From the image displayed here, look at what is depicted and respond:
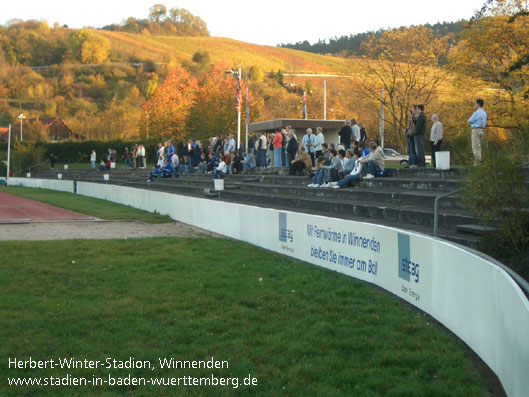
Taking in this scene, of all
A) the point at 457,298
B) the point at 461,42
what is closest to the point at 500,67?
the point at 461,42

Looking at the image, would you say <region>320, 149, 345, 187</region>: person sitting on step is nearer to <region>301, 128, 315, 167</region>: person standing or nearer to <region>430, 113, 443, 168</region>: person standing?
<region>430, 113, 443, 168</region>: person standing

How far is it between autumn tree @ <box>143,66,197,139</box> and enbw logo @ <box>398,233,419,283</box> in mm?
63914

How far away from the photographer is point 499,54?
3694cm

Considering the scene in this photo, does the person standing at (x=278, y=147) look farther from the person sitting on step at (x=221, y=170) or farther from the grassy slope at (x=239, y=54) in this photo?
the grassy slope at (x=239, y=54)

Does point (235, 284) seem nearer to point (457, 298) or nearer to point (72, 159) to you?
point (457, 298)

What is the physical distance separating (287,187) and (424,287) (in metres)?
14.6

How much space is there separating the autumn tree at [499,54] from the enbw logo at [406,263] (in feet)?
87.0

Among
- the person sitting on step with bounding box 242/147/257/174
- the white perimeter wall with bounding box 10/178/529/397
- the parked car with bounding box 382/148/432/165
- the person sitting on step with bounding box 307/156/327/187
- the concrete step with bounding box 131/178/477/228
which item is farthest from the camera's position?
the parked car with bounding box 382/148/432/165

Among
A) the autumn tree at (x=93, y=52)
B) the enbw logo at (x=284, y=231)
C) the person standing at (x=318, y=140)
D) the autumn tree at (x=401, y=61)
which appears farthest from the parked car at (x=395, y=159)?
the autumn tree at (x=93, y=52)

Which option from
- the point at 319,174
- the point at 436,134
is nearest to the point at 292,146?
the point at 319,174

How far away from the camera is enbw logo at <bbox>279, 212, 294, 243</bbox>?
14.3 meters

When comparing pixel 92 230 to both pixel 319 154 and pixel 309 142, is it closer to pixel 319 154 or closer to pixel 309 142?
pixel 309 142

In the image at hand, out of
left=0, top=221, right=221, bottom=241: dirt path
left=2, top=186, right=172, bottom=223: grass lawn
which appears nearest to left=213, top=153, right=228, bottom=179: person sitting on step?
left=2, top=186, right=172, bottom=223: grass lawn

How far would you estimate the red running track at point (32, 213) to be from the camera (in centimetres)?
2373
